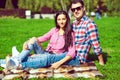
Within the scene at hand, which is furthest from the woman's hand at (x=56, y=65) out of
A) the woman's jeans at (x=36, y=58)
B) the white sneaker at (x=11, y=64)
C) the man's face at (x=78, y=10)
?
the man's face at (x=78, y=10)

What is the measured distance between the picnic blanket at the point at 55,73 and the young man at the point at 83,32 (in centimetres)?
52

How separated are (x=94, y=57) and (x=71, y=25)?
1.65 meters

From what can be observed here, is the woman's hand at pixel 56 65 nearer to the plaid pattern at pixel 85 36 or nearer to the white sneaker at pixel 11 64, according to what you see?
the plaid pattern at pixel 85 36

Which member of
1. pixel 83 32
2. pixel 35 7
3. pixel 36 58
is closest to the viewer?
pixel 36 58

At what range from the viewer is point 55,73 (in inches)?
299

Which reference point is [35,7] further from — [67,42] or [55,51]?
[67,42]

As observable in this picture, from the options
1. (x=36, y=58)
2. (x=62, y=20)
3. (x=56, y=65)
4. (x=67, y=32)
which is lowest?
(x=56, y=65)

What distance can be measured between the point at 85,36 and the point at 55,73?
4.27ft

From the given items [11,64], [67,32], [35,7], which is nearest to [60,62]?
[67,32]

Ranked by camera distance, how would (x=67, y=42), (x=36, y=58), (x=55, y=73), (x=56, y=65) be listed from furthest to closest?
1. (x=67, y=42)
2. (x=36, y=58)
3. (x=56, y=65)
4. (x=55, y=73)

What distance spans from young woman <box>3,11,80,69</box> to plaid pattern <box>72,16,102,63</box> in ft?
0.59

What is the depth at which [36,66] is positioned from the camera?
26.2 ft

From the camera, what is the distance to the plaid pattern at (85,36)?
8328 millimetres

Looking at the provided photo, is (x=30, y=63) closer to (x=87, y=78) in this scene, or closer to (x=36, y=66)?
(x=36, y=66)
